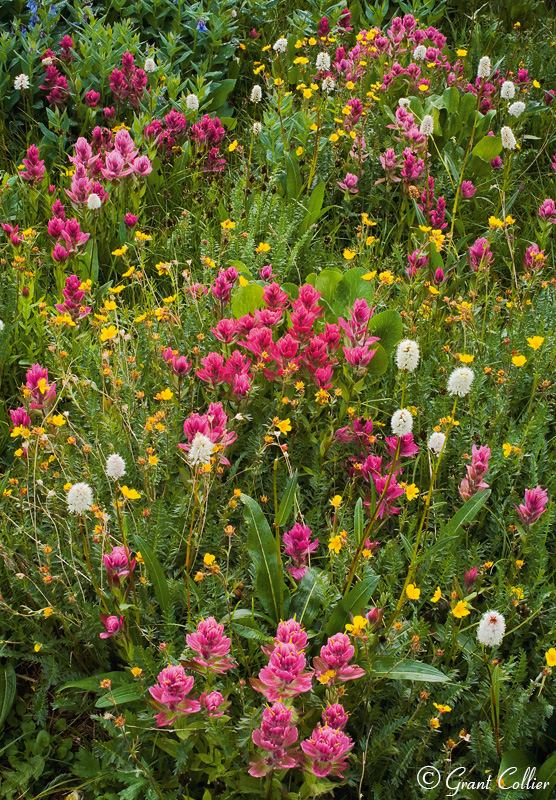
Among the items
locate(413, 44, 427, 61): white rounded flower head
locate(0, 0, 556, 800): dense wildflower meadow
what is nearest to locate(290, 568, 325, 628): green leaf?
locate(0, 0, 556, 800): dense wildflower meadow

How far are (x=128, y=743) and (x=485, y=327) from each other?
2014 millimetres

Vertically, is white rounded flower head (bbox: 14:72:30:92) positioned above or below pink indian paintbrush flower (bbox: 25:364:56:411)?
above

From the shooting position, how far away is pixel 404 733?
1743 millimetres

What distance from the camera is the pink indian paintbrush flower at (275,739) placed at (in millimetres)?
1468

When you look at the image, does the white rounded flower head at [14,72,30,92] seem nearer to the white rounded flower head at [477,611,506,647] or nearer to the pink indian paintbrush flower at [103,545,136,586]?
the pink indian paintbrush flower at [103,545,136,586]

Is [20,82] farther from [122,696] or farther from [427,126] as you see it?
[122,696]

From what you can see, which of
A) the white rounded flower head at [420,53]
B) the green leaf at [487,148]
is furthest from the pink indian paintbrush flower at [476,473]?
the white rounded flower head at [420,53]

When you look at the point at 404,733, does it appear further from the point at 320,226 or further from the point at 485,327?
the point at 320,226

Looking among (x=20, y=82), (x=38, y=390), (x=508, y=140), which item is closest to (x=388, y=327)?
(x=508, y=140)

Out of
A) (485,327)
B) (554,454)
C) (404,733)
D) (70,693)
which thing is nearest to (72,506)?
(70,693)

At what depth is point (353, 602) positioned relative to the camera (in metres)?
1.83

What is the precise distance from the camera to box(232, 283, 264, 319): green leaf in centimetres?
272

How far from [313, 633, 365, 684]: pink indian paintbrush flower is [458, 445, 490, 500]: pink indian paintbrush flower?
0.67m

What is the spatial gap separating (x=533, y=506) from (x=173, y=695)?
1068 mm
